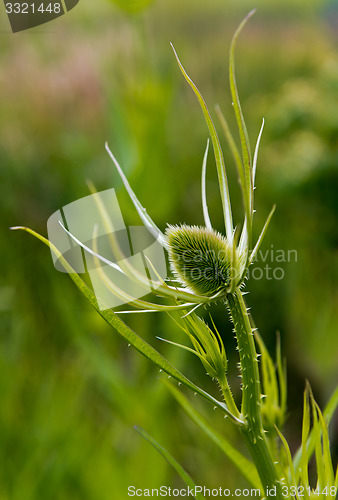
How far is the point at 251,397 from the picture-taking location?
197mm

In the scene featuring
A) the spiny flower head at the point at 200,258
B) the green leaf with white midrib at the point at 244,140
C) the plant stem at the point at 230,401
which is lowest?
the plant stem at the point at 230,401

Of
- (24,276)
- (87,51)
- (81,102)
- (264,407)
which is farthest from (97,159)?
(264,407)

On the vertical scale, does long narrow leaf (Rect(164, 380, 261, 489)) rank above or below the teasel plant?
below

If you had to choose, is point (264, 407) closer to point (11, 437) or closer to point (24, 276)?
point (11, 437)

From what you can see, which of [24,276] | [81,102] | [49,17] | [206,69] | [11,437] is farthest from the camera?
[206,69]

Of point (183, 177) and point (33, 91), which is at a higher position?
point (33, 91)

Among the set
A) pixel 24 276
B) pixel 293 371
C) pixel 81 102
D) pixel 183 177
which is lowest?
pixel 293 371

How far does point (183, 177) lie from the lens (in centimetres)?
127

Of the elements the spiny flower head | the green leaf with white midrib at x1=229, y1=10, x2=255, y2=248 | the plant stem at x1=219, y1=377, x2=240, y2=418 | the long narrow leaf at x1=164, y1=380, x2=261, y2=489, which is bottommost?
the long narrow leaf at x1=164, y1=380, x2=261, y2=489

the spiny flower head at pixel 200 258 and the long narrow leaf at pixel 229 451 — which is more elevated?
the spiny flower head at pixel 200 258

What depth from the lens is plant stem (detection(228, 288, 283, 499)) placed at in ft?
0.64

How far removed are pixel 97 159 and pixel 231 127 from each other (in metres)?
0.42

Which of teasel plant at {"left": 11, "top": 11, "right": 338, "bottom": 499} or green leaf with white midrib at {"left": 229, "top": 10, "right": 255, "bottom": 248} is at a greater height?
green leaf with white midrib at {"left": 229, "top": 10, "right": 255, "bottom": 248}

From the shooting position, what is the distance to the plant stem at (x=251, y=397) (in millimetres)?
195
